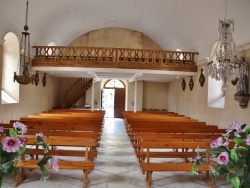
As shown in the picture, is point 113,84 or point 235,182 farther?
point 113,84

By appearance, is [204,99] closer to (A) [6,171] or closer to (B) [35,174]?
(B) [35,174]

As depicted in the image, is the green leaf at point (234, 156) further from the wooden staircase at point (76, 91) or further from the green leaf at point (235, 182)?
the wooden staircase at point (76, 91)

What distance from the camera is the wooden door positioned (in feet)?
63.0

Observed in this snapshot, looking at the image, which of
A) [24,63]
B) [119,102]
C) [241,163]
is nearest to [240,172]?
[241,163]

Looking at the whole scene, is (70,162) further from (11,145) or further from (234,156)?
(234,156)

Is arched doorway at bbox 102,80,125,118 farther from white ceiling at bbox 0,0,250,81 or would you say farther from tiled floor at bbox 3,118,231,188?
tiled floor at bbox 3,118,231,188

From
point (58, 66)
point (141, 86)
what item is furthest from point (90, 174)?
point (141, 86)

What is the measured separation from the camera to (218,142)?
2.28 metres

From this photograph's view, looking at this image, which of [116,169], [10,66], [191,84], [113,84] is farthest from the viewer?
[113,84]

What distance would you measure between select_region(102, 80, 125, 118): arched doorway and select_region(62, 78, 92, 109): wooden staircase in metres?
2.08

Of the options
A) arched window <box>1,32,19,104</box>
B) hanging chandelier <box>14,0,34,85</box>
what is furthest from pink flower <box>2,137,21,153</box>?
arched window <box>1,32,19,104</box>

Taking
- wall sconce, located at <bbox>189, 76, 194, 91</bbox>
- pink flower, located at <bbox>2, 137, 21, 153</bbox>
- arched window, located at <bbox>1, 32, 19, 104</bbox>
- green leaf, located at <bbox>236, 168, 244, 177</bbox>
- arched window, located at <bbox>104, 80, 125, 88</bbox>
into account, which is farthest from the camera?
arched window, located at <bbox>104, 80, 125, 88</bbox>

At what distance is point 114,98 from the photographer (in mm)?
19281

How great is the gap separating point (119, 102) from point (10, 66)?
10452 millimetres
